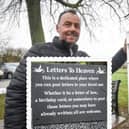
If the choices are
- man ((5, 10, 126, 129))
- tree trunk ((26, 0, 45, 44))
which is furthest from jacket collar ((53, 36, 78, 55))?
tree trunk ((26, 0, 45, 44))

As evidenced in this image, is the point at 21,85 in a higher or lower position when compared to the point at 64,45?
lower

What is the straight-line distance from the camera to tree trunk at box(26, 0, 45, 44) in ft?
42.9

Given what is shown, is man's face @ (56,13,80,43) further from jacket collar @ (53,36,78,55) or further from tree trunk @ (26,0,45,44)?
tree trunk @ (26,0,45,44)

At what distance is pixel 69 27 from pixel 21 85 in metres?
0.59

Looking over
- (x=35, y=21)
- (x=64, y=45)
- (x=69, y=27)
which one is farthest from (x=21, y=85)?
(x=35, y=21)

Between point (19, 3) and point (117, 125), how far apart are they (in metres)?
8.03

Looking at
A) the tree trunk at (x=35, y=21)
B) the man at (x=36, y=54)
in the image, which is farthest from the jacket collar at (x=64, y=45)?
the tree trunk at (x=35, y=21)

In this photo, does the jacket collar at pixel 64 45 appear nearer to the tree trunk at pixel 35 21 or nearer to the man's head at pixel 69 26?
the man's head at pixel 69 26

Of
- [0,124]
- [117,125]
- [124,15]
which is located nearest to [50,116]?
[117,125]

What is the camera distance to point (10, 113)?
3262mm

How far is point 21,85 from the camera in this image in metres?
3.18

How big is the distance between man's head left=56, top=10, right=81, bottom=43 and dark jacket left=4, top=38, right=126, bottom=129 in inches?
2.3

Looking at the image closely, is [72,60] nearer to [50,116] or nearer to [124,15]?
[50,116]

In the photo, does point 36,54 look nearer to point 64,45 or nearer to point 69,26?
point 64,45
